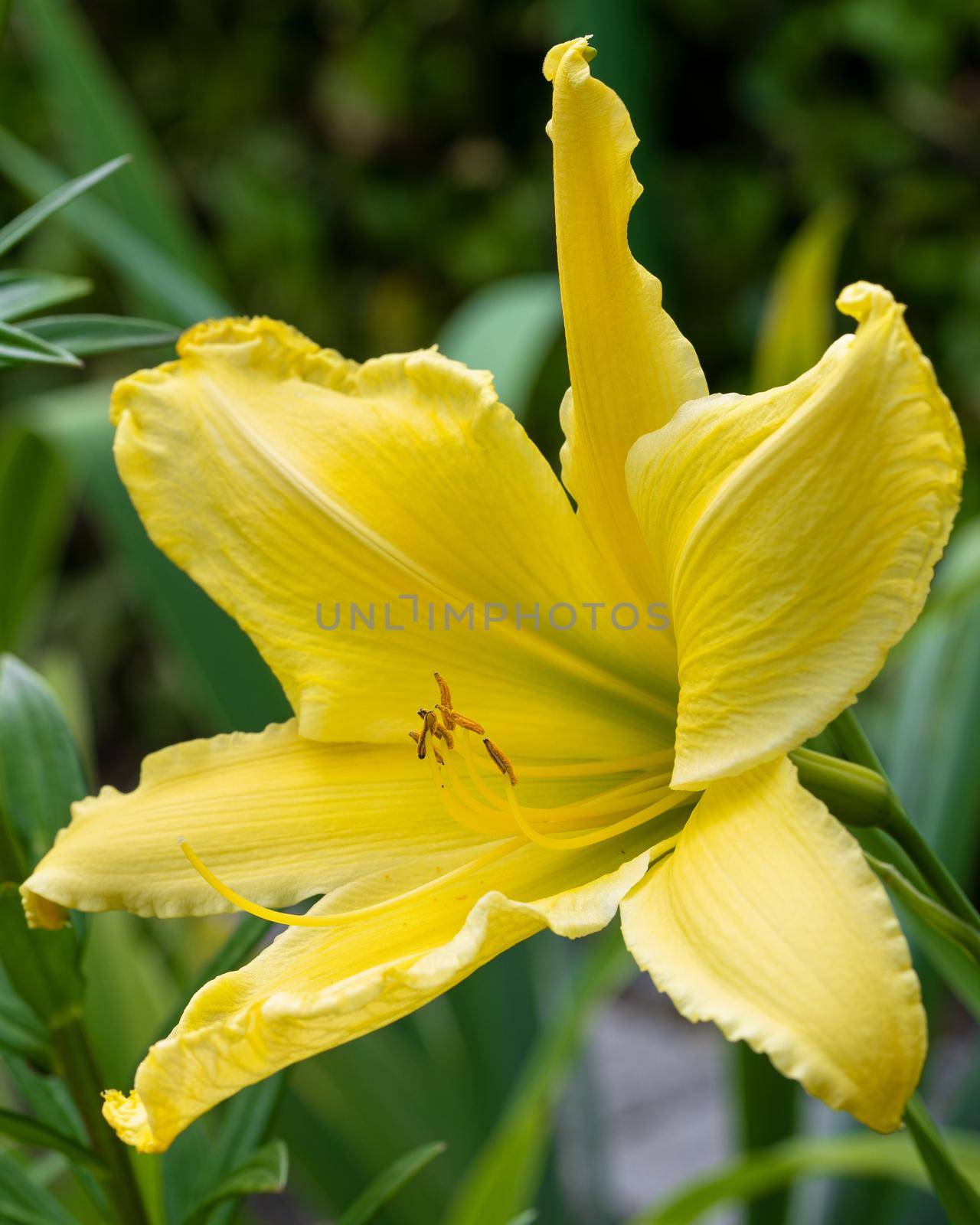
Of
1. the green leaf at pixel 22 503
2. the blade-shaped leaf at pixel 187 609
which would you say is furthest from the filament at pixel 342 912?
the green leaf at pixel 22 503

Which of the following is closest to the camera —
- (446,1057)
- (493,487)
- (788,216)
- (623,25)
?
(493,487)

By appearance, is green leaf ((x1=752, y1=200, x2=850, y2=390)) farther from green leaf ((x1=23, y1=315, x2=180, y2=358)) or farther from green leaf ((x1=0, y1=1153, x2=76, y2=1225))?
green leaf ((x1=0, y1=1153, x2=76, y2=1225))

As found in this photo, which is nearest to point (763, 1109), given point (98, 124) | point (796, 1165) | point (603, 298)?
point (796, 1165)

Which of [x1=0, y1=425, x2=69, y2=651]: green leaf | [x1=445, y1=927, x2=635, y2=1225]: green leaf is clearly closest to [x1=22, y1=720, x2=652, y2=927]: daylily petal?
[x1=445, y1=927, x2=635, y2=1225]: green leaf

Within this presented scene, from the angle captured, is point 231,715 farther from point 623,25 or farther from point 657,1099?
point 657,1099

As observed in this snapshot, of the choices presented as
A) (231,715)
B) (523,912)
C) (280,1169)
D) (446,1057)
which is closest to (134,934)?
(446,1057)

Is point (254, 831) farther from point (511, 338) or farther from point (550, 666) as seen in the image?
point (511, 338)
